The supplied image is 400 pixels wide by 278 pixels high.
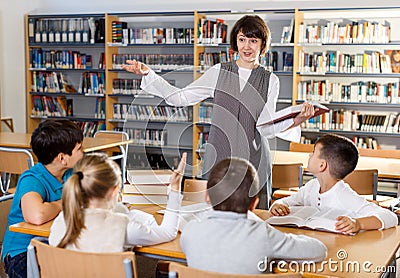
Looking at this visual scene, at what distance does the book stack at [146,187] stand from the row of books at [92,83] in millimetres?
4216

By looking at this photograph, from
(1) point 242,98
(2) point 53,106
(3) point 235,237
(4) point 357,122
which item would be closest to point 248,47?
(1) point 242,98

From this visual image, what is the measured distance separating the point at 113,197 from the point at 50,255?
27cm

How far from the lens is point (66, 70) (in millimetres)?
6770

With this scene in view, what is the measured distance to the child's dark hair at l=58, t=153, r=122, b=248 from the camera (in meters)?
1.74

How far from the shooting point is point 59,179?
89.4 inches

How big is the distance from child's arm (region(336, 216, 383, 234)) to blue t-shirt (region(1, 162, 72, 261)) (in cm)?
107

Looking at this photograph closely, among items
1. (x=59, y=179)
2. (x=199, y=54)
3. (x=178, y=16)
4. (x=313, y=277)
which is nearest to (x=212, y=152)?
(x=59, y=179)

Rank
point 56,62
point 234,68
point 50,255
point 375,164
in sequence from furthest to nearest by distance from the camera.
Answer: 1. point 56,62
2. point 375,164
3. point 234,68
4. point 50,255

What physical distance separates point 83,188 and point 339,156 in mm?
1048

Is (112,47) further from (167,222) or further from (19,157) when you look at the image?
(167,222)

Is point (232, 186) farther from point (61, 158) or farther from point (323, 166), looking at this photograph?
point (61, 158)

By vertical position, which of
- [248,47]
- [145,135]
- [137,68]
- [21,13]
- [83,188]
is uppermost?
[21,13]

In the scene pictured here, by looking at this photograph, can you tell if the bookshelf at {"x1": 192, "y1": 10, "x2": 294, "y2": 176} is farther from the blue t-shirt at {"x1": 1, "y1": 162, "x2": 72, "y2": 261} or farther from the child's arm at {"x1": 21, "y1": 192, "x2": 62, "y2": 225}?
the child's arm at {"x1": 21, "y1": 192, "x2": 62, "y2": 225}

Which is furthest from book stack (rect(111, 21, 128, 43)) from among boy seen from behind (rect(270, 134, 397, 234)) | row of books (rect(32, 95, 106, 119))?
boy seen from behind (rect(270, 134, 397, 234))
